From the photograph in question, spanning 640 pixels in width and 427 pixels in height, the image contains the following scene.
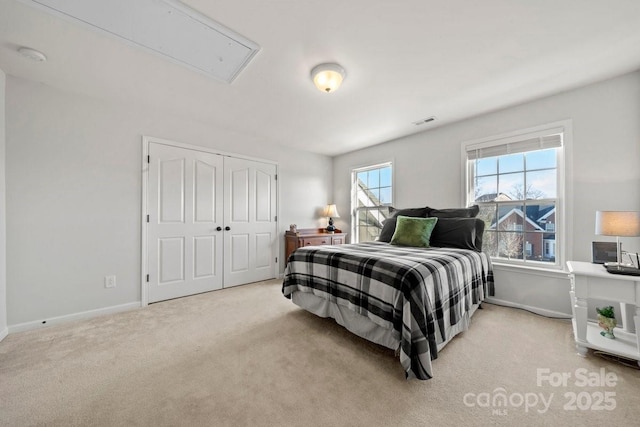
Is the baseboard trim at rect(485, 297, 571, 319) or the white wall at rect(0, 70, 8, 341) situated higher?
the white wall at rect(0, 70, 8, 341)

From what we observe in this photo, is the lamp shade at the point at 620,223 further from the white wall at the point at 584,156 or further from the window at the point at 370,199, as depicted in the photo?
the window at the point at 370,199

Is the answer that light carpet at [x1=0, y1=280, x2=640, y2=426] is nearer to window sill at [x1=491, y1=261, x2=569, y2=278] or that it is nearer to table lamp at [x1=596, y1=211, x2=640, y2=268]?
window sill at [x1=491, y1=261, x2=569, y2=278]

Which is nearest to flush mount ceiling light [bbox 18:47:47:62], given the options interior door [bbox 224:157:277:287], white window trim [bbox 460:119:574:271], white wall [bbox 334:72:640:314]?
interior door [bbox 224:157:277:287]

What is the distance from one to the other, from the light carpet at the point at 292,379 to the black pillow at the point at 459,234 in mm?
815

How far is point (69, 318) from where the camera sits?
236 centimetres

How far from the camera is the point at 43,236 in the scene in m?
2.27

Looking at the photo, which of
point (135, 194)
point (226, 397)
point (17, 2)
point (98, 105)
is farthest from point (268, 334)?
point (98, 105)

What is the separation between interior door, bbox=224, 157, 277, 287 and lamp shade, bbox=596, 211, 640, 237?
3753mm

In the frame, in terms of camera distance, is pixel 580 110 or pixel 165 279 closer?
pixel 580 110

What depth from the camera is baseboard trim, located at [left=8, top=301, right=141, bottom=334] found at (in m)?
2.14

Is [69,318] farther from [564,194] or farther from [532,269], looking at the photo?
[564,194]

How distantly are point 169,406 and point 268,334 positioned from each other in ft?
2.87

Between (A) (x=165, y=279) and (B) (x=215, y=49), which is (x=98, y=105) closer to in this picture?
(B) (x=215, y=49)

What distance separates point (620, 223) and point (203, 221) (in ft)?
13.6
